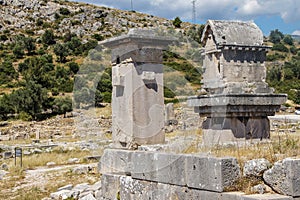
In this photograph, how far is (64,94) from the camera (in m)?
43.8

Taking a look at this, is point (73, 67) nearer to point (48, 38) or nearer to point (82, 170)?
point (48, 38)

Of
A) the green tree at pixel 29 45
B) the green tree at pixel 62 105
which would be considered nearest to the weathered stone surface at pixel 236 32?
the green tree at pixel 62 105

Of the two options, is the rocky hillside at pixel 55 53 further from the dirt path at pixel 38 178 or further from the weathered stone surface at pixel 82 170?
the dirt path at pixel 38 178

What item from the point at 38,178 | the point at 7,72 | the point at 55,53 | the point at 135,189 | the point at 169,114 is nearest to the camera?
the point at 135,189

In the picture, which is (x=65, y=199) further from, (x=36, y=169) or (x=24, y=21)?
(x=24, y=21)

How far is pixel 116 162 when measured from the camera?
752 cm

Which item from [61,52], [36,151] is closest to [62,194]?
[36,151]

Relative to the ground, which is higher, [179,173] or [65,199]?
[179,173]

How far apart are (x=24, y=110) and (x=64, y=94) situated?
5.45 metres

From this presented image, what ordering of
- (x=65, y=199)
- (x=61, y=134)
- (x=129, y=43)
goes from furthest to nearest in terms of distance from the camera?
(x=61, y=134) → (x=65, y=199) → (x=129, y=43)

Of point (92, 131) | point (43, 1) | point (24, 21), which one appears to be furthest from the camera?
point (43, 1)

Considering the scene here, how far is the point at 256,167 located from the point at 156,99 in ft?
10.6

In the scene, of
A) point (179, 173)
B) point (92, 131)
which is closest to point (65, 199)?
point (92, 131)

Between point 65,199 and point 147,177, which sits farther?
point 65,199
